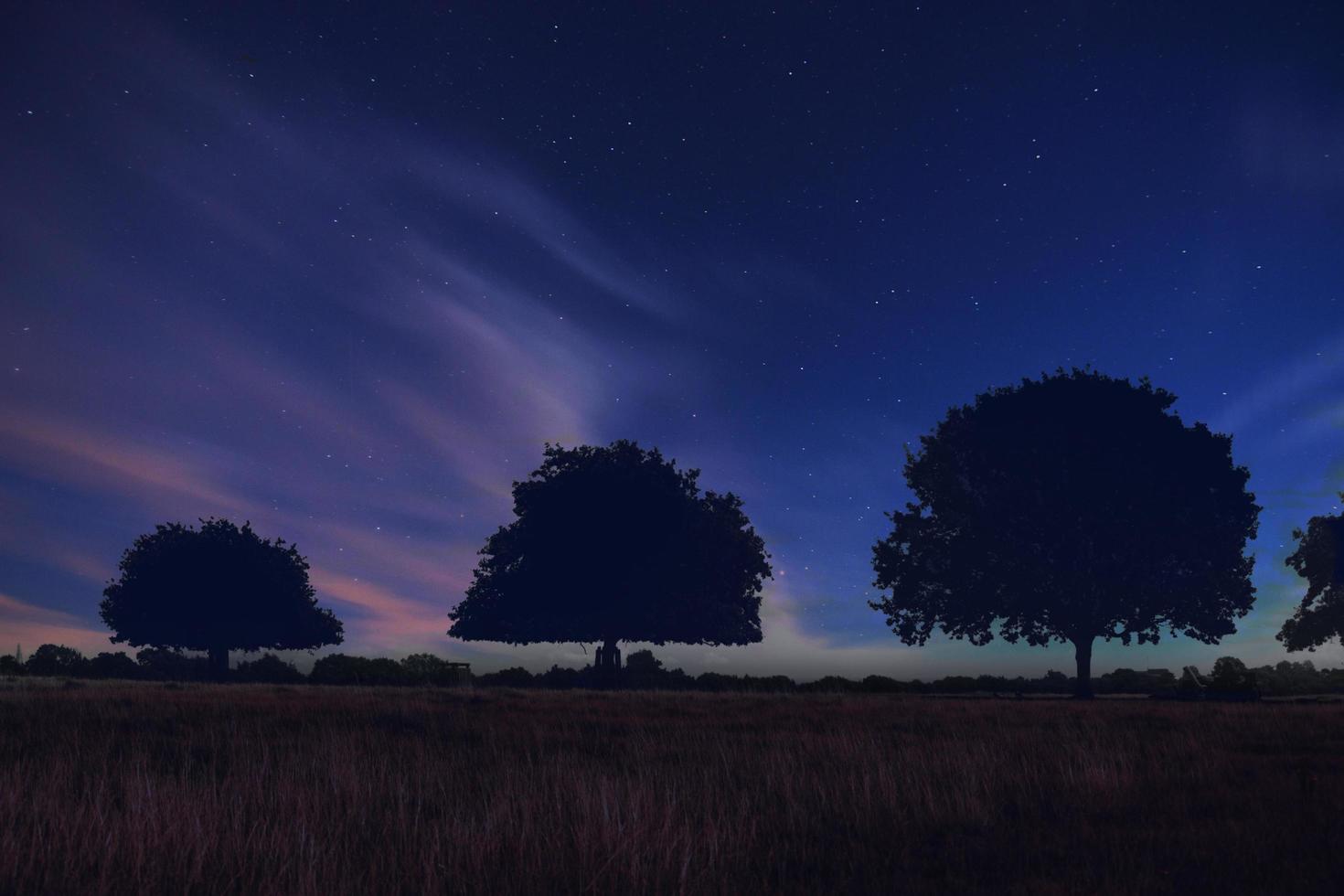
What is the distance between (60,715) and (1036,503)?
30838 mm

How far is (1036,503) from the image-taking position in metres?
34.7

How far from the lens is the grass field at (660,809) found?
19.3 ft

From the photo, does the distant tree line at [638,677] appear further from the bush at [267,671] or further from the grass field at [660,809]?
the grass field at [660,809]

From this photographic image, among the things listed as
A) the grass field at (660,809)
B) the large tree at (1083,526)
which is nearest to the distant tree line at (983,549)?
the large tree at (1083,526)

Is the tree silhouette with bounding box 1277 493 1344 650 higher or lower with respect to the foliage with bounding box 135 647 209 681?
higher

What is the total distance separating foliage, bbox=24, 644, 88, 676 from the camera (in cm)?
4388

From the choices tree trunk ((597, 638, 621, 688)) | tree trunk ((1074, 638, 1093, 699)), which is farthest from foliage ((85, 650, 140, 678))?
tree trunk ((1074, 638, 1093, 699))

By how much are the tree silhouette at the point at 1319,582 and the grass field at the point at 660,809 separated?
3632 centimetres

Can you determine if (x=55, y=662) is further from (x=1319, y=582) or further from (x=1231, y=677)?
(x=1319, y=582)

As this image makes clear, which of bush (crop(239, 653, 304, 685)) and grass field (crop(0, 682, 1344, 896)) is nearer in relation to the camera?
grass field (crop(0, 682, 1344, 896))

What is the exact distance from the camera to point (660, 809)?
791 centimetres

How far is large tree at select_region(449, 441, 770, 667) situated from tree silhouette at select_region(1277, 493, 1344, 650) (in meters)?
28.1

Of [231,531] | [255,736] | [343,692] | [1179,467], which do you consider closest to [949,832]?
[255,736]

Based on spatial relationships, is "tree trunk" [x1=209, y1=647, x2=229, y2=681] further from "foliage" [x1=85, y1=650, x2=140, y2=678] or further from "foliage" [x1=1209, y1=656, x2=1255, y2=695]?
"foliage" [x1=1209, y1=656, x2=1255, y2=695]
